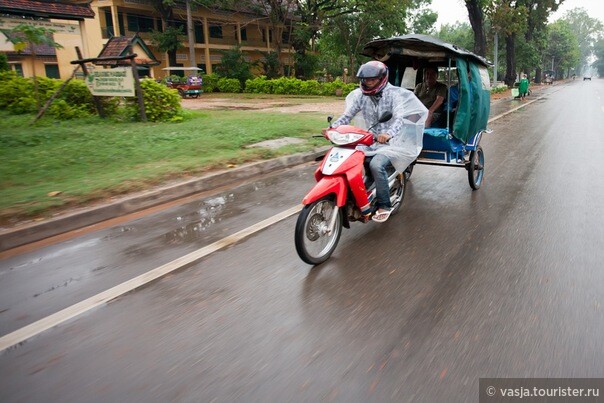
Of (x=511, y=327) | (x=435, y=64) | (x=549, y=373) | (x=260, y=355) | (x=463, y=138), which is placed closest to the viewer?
(x=549, y=373)

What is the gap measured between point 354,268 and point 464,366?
5.08ft

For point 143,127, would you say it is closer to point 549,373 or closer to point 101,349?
point 101,349

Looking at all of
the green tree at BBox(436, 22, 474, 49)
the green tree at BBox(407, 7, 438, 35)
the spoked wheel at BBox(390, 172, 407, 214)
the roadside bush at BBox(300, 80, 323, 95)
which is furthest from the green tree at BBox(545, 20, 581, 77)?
the spoked wheel at BBox(390, 172, 407, 214)

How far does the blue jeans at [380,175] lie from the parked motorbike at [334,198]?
0.12 meters

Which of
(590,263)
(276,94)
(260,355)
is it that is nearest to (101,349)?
(260,355)

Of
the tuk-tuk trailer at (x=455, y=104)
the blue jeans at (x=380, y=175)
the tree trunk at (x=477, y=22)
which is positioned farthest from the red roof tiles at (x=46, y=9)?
the tree trunk at (x=477, y=22)

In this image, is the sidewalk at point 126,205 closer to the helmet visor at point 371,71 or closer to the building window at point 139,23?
the helmet visor at point 371,71

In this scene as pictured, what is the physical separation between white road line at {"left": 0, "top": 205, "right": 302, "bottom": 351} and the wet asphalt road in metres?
0.09

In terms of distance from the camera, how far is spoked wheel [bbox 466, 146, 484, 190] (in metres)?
6.47

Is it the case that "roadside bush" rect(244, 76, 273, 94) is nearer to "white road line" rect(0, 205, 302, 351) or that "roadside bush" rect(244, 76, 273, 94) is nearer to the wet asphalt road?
the wet asphalt road

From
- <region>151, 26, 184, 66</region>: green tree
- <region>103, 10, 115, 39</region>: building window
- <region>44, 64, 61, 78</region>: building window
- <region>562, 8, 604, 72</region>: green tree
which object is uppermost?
<region>562, 8, 604, 72</region>: green tree

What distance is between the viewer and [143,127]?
1112 cm

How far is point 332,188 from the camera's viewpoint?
4.09m

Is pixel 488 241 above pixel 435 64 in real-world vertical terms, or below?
below
